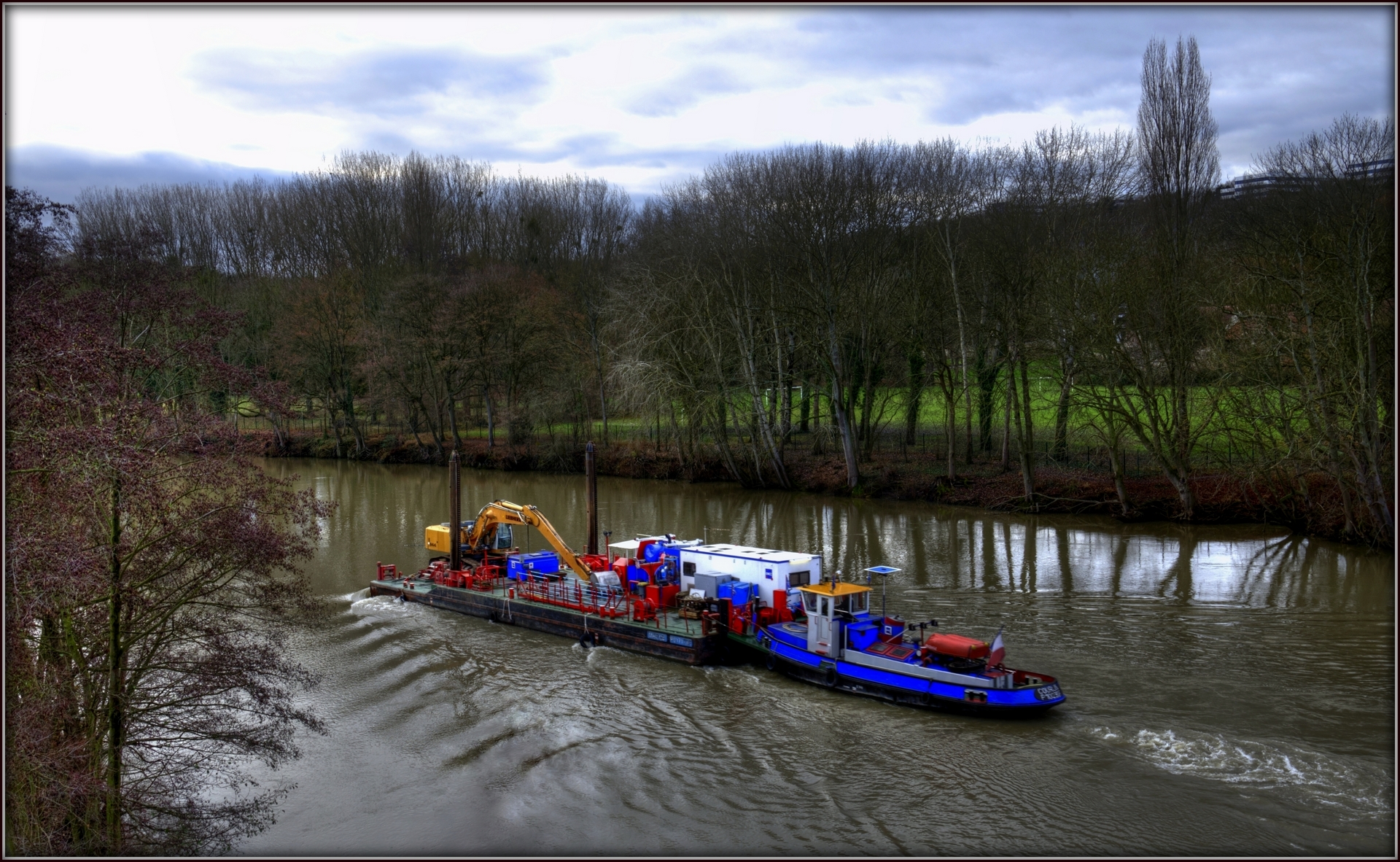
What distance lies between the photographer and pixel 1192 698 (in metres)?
17.3

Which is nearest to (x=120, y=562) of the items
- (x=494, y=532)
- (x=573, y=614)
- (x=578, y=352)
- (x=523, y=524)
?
(x=573, y=614)

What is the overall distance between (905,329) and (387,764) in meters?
30.0

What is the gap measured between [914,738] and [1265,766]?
5.43 m

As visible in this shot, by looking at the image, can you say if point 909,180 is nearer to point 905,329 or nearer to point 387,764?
point 905,329

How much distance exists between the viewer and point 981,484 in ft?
131

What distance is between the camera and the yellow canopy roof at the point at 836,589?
63.5ft

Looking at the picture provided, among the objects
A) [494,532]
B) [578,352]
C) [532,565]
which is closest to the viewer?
[532,565]

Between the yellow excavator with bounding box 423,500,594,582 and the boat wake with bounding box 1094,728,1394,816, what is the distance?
1361cm

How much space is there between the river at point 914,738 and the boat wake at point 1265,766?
0.04 meters

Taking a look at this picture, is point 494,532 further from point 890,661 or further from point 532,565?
point 890,661

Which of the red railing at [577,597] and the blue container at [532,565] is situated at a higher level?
the blue container at [532,565]

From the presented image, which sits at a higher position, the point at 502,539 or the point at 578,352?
the point at 578,352

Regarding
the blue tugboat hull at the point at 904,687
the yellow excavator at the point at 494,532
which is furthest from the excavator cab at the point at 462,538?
the blue tugboat hull at the point at 904,687

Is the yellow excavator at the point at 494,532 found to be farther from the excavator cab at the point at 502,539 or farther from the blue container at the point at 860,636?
the blue container at the point at 860,636
